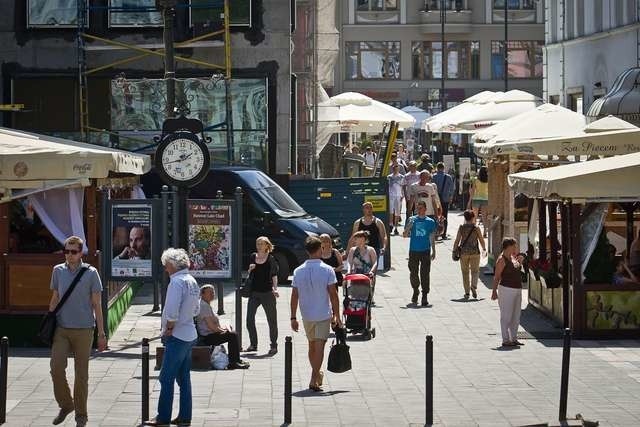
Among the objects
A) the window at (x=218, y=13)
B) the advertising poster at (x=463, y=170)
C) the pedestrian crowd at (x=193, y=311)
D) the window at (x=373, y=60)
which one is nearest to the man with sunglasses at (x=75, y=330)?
the pedestrian crowd at (x=193, y=311)

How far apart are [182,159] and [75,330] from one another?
5643 millimetres

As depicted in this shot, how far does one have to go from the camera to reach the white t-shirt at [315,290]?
15.8m

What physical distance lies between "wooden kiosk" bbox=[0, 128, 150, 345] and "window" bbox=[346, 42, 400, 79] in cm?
6124

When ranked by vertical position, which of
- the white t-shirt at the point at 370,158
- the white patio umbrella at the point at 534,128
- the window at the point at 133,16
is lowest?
the white t-shirt at the point at 370,158

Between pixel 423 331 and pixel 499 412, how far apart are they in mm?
6550

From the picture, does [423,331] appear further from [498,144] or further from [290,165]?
[290,165]

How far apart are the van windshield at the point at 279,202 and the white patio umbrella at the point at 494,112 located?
37.7ft

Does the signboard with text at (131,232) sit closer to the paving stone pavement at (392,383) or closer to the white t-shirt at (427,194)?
the paving stone pavement at (392,383)

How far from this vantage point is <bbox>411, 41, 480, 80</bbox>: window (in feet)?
264

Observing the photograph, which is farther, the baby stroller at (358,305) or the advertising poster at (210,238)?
the baby stroller at (358,305)

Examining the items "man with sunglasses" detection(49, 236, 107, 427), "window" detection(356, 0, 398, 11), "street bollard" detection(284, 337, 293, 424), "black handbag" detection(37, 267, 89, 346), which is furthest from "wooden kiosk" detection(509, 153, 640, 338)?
"window" detection(356, 0, 398, 11)

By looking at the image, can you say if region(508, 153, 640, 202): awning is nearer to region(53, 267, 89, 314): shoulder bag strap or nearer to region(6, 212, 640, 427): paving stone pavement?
region(6, 212, 640, 427): paving stone pavement

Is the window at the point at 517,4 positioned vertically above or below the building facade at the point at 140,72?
above

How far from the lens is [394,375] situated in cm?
1703
